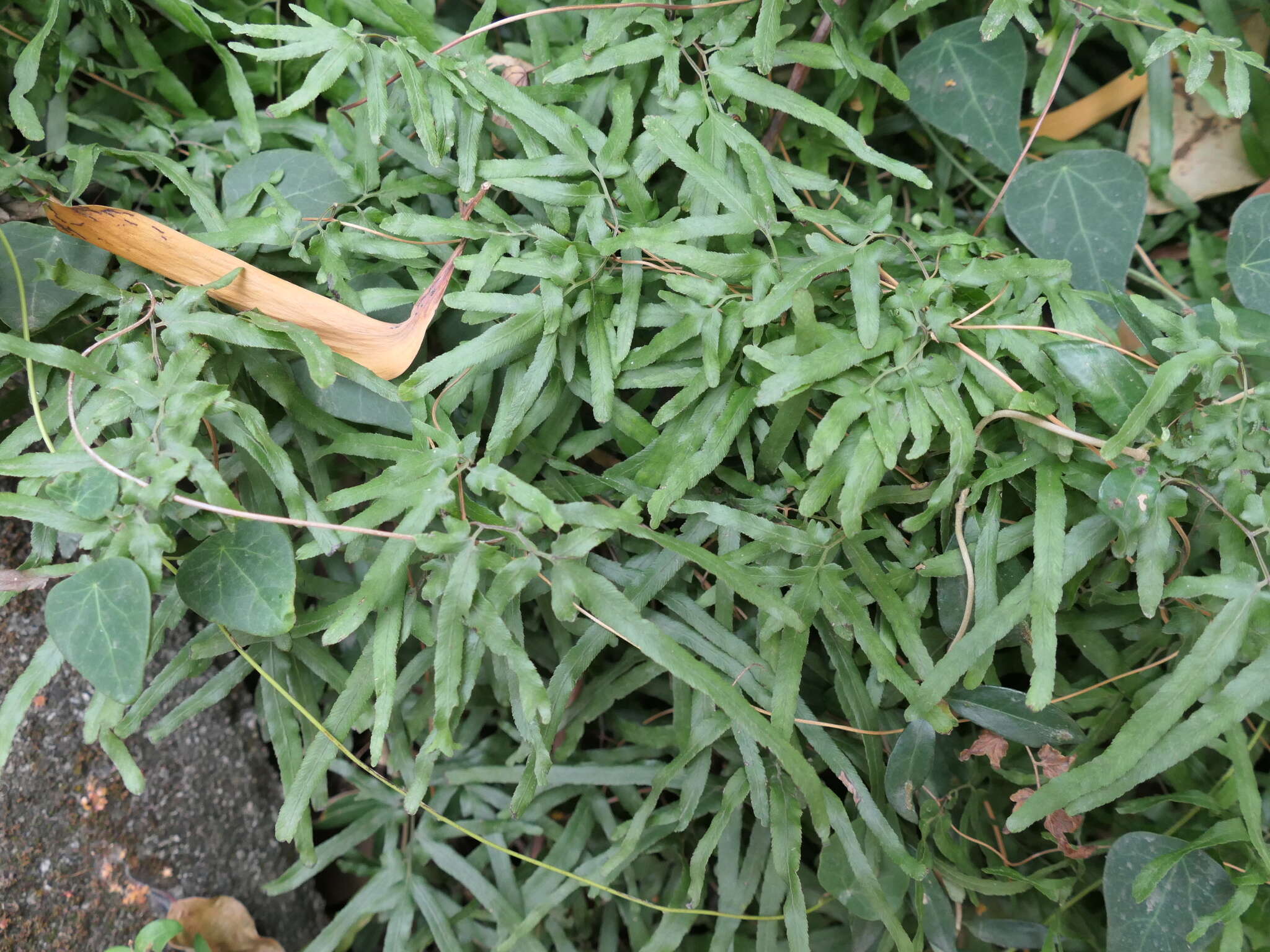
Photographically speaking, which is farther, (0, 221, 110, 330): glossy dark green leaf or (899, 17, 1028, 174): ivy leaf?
(899, 17, 1028, 174): ivy leaf

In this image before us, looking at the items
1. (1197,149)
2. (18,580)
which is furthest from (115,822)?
(1197,149)

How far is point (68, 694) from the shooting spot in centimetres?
95

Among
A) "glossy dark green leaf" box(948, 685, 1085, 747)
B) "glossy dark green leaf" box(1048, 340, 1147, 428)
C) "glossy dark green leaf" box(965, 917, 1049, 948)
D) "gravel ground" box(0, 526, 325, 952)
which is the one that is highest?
"glossy dark green leaf" box(1048, 340, 1147, 428)

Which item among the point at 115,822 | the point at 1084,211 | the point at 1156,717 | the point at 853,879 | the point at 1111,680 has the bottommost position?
the point at 115,822

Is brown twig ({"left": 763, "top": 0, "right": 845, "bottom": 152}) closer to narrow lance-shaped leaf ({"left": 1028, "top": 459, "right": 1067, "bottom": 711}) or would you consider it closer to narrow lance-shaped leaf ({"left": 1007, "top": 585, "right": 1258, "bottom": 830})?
narrow lance-shaped leaf ({"left": 1028, "top": 459, "right": 1067, "bottom": 711})

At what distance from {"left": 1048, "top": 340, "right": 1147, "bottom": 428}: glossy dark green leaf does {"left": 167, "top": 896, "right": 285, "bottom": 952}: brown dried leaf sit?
1084 mm

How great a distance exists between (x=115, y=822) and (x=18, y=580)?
13.6 inches

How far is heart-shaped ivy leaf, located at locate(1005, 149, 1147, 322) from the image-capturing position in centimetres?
93

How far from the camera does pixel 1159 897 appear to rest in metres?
0.87

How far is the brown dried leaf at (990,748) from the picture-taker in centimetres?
89

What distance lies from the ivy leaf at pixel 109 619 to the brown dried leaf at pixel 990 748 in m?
0.80

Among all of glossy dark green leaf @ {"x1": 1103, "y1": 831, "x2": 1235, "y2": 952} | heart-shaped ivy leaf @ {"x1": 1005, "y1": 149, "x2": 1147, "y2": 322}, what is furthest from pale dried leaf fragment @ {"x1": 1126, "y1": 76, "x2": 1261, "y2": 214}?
glossy dark green leaf @ {"x1": 1103, "y1": 831, "x2": 1235, "y2": 952}

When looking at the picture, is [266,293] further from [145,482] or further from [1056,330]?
[1056,330]

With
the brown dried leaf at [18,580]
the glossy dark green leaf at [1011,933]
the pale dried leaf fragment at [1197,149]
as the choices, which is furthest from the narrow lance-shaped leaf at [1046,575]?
the brown dried leaf at [18,580]
